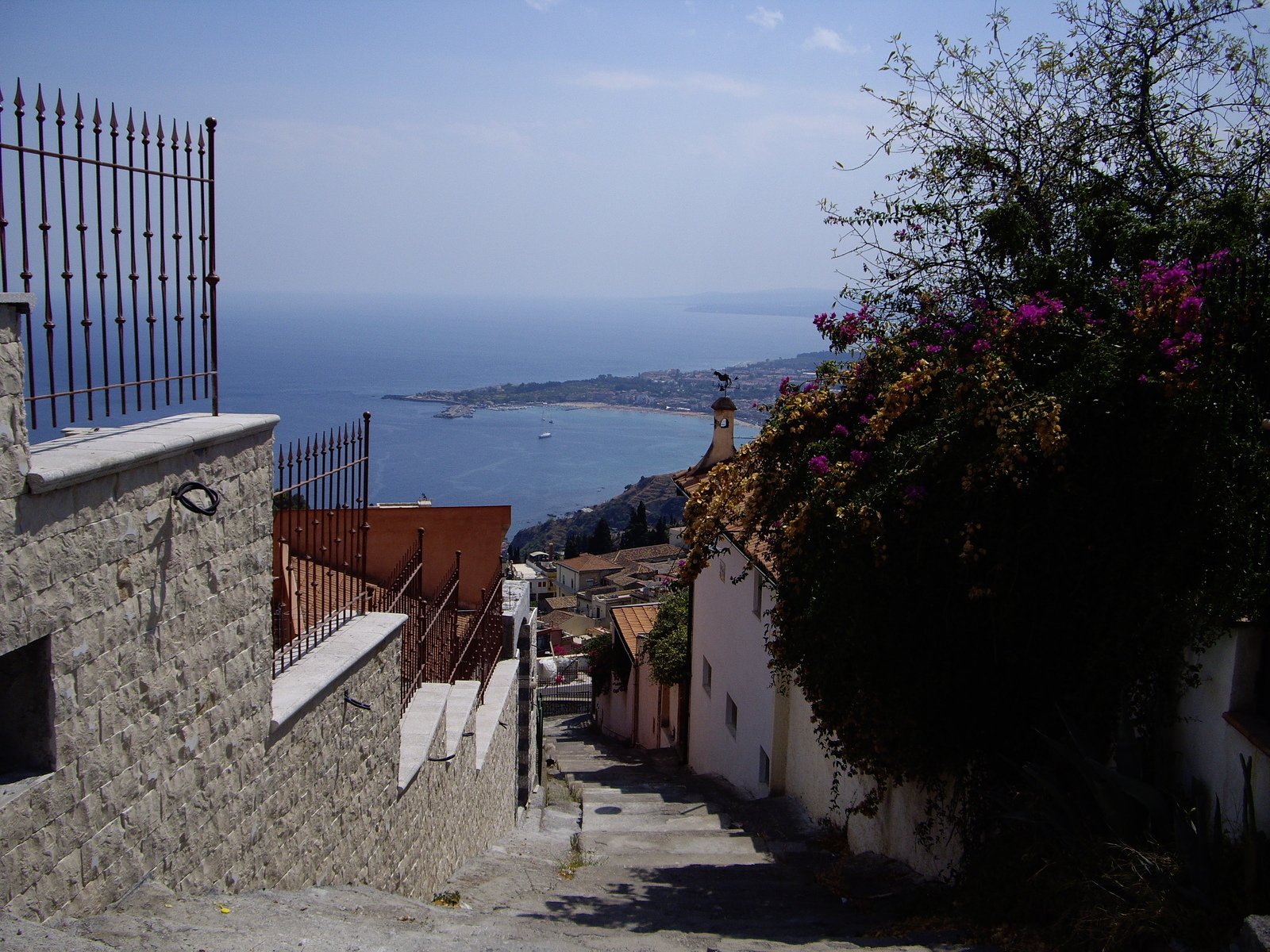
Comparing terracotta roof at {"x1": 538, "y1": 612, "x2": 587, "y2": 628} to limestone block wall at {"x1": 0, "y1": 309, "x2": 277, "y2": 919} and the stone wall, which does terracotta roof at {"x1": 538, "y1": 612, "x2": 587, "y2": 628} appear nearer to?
the stone wall

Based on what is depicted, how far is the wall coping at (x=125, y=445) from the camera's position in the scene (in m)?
3.71

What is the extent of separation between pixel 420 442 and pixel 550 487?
22525mm

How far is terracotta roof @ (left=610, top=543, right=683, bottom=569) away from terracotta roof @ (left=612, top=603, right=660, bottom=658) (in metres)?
38.1

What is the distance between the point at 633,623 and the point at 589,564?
42.7 metres

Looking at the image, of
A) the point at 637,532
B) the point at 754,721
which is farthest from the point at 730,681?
the point at 637,532

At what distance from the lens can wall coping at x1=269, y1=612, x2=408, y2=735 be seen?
5.70 metres

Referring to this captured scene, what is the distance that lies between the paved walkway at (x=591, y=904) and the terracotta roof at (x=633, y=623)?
27.9 ft

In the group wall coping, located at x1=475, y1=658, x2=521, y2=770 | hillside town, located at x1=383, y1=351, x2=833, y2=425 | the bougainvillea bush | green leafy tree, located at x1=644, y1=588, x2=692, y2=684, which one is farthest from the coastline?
the bougainvillea bush

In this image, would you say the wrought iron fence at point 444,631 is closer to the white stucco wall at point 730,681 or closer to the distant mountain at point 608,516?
the white stucco wall at point 730,681

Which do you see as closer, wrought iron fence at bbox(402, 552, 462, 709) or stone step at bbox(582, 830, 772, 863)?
wrought iron fence at bbox(402, 552, 462, 709)

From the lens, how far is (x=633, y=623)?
24.4 metres

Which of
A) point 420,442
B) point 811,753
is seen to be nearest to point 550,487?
point 420,442

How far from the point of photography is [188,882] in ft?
15.4

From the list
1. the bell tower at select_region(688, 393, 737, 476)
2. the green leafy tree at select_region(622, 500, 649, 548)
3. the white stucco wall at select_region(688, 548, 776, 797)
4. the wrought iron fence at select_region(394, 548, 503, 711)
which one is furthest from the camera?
the green leafy tree at select_region(622, 500, 649, 548)
